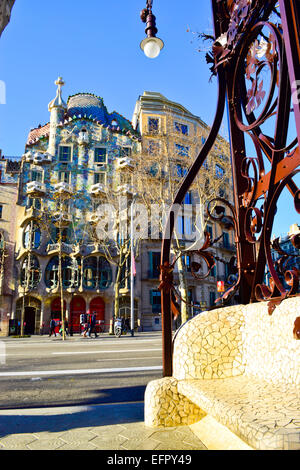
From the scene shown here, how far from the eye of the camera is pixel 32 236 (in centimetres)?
3042

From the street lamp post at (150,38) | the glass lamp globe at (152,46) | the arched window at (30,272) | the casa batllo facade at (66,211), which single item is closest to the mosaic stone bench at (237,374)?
the street lamp post at (150,38)

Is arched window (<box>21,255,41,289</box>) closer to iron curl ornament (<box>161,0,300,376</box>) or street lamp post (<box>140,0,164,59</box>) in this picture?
street lamp post (<box>140,0,164,59</box>)

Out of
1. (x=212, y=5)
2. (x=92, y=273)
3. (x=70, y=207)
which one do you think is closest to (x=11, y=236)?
(x=70, y=207)

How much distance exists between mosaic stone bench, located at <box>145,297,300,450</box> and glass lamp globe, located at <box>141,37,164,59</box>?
162 inches

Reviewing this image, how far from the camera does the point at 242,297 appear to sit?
2193 mm

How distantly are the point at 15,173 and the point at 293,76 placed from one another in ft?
113

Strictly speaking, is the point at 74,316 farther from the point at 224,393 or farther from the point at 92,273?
the point at 224,393

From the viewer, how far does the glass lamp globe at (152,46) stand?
15.2ft

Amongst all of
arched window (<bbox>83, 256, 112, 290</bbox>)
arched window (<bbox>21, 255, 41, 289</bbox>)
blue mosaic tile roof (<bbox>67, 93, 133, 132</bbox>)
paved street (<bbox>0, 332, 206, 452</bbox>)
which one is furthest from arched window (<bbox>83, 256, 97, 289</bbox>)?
paved street (<bbox>0, 332, 206, 452</bbox>)

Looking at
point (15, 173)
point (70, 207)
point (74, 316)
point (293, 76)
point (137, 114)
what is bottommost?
point (74, 316)

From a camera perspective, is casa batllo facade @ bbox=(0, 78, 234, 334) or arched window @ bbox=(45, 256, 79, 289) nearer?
casa batllo facade @ bbox=(0, 78, 234, 334)

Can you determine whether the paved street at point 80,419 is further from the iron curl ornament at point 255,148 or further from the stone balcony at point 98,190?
the stone balcony at point 98,190

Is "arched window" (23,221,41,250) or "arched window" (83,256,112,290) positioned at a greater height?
"arched window" (23,221,41,250)

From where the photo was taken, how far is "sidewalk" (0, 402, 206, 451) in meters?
1.66
